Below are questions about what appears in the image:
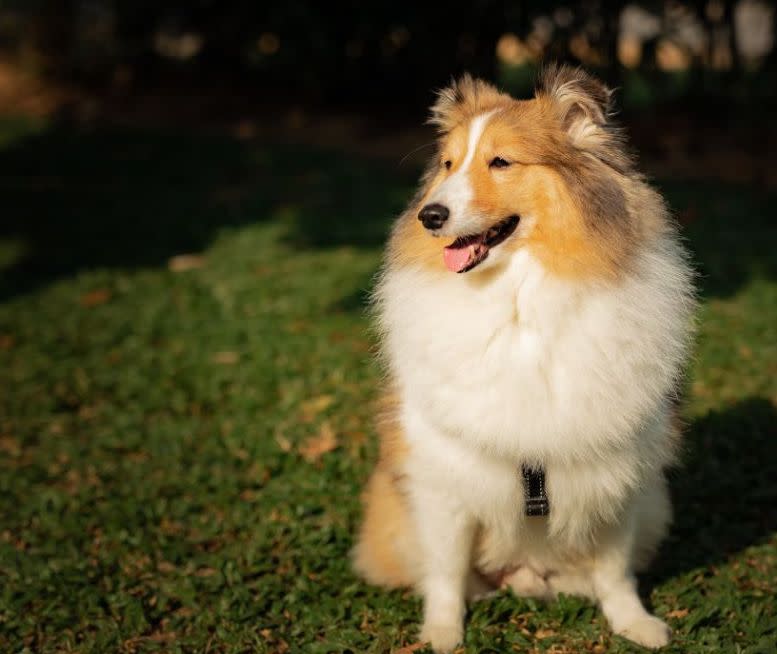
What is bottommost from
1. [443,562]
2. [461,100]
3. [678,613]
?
[678,613]

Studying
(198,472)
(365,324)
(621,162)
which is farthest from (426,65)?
(621,162)

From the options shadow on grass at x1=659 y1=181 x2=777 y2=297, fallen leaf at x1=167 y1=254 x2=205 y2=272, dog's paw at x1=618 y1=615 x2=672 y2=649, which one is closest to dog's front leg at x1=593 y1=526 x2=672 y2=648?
dog's paw at x1=618 y1=615 x2=672 y2=649

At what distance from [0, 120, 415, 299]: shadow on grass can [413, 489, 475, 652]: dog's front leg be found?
526 cm

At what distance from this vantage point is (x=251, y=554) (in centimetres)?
392

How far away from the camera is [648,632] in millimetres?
3258

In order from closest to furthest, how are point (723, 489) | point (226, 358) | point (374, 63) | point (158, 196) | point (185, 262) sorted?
point (723, 489) → point (226, 358) → point (185, 262) → point (158, 196) → point (374, 63)

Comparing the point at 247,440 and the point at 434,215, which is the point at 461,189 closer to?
the point at 434,215

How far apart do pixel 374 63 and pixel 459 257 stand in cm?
1030

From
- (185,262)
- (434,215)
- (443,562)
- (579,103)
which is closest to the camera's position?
(434,215)

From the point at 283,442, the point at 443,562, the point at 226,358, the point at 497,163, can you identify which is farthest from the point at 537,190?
the point at 226,358

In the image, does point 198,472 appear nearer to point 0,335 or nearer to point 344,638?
point 344,638

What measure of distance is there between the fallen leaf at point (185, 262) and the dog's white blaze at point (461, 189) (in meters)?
5.35

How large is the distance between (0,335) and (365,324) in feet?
9.23

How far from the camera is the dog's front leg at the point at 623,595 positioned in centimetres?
326
